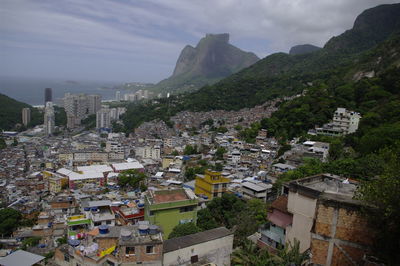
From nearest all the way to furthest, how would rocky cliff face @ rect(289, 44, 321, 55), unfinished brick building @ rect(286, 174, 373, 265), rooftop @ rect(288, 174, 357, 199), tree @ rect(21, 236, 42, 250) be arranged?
unfinished brick building @ rect(286, 174, 373, 265) < rooftop @ rect(288, 174, 357, 199) < tree @ rect(21, 236, 42, 250) < rocky cliff face @ rect(289, 44, 321, 55)

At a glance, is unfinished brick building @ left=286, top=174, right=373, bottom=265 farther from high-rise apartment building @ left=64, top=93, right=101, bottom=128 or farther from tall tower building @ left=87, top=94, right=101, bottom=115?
tall tower building @ left=87, top=94, right=101, bottom=115

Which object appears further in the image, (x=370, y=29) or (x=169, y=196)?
(x=370, y=29)

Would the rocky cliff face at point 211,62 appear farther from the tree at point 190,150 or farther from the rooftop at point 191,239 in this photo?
the rooftop at point 191,239

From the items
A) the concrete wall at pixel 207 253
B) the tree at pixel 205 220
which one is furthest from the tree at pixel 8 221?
the concrete wall at pixel 207 253

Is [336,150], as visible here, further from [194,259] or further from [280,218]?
[194,259]

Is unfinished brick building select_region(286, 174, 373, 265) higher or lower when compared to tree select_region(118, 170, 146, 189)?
higher

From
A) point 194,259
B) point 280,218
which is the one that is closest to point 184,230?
point 194,259

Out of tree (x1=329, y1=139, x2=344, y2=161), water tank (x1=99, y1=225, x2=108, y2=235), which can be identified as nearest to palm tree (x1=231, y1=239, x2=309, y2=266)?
water tank (x1=99, y1=225, x2=108, y2=235)
